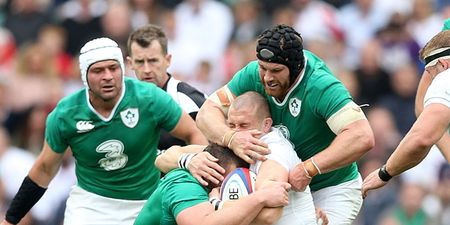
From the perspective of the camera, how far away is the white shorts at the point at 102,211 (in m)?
9.66

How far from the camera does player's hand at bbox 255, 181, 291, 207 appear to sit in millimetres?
7621

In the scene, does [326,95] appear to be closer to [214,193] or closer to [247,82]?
[247,82]

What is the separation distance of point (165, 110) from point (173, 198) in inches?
68.8

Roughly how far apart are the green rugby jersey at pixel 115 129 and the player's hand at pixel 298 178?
1.76 metres

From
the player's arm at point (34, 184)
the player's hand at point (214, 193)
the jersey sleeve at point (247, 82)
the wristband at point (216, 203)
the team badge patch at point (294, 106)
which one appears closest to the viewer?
the wristband at point (216, 203)

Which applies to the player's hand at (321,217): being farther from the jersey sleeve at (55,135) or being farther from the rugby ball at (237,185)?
the jersey sleeve at (55,135)

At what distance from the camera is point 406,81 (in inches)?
557

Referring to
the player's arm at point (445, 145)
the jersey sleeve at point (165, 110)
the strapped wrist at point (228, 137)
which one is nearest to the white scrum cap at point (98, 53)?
the jersey sleeve at point (165, 110)

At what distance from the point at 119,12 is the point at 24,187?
6.36m

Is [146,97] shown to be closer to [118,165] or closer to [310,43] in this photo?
[118,165]

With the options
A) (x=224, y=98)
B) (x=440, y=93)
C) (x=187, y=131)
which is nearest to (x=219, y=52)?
(x=187, y=131)

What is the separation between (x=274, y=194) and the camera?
7637 millimetres

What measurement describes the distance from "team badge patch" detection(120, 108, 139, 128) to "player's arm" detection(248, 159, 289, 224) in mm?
1815

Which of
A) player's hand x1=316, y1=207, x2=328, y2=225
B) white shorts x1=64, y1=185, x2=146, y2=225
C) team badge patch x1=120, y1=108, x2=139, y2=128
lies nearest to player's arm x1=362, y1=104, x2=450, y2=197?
player's hand x1=316, y1=207, x2=328, y2=225
